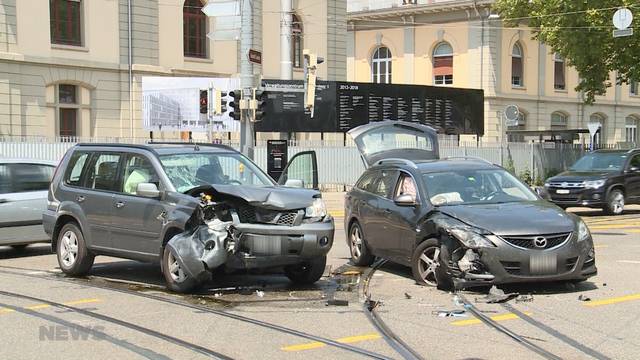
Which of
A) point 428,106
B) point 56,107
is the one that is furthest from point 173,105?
point 428,106

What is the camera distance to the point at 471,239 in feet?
26.8

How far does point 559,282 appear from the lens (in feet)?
29.1

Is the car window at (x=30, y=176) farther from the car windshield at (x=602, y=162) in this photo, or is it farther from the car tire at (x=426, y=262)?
the car windshield at (x=602, y=162)

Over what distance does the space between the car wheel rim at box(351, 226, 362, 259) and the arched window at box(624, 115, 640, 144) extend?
51.4 metres

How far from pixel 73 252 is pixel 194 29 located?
29.3 metres

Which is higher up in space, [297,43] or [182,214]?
[297,43]

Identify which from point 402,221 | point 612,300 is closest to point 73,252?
point 402,221

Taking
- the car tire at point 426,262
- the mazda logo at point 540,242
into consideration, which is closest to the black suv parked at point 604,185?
the car tire at point 426,262

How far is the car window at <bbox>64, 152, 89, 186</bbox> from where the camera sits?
10.2 metres

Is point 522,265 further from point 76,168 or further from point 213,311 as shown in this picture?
point 76,168

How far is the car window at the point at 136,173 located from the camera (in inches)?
361

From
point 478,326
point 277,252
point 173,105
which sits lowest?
point 478,326

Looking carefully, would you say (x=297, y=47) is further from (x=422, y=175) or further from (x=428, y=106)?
(x=422, y=175)

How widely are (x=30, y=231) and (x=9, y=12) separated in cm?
2184
